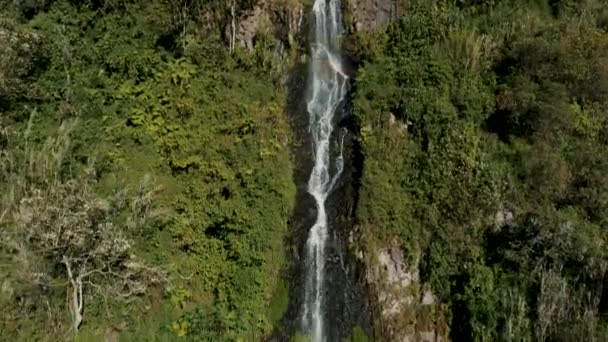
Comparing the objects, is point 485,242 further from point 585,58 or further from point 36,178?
point 36,178

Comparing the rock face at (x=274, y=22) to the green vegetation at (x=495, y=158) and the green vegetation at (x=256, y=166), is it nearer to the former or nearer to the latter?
the green vegetation at (x=256, y=166)

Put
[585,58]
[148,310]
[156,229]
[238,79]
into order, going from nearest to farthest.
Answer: [148,310] < [156,229] < [585,58] < [238,79]

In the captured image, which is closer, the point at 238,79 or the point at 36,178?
the point at 36,178

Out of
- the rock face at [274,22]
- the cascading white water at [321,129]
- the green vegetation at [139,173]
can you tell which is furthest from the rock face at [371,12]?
the green vegetation at [139,173]

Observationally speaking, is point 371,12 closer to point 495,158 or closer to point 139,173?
point 495,158

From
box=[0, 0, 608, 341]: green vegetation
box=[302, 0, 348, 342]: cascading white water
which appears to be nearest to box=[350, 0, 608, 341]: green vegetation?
box=[0, 0, 608, 341]: green vegetation

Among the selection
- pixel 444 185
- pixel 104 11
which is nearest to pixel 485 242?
pixel 444 185

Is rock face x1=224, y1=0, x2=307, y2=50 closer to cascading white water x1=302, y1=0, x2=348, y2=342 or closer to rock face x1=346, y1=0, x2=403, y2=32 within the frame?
cascading white water x1=302, y1=0, x2=348, y2=342
